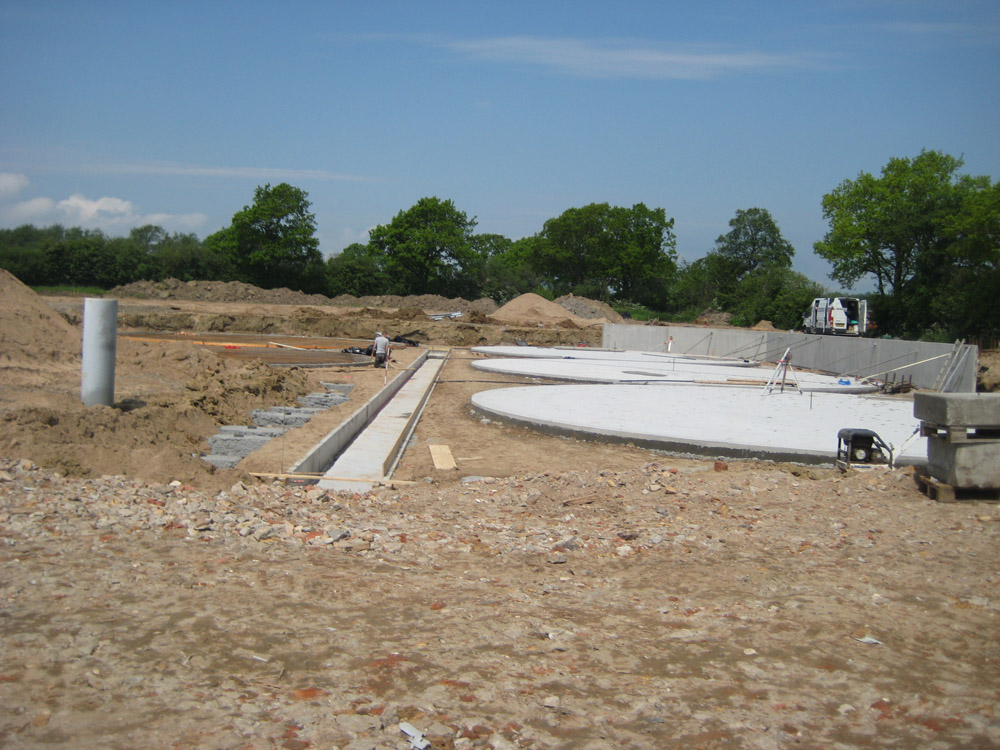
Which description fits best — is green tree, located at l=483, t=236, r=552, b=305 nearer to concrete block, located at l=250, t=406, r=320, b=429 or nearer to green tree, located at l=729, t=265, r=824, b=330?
green tree, located at l=729, t=265, r=824, b=330

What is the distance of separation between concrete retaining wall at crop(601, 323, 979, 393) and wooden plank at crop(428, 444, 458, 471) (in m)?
14.3

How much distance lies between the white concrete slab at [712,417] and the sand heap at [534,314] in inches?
1139

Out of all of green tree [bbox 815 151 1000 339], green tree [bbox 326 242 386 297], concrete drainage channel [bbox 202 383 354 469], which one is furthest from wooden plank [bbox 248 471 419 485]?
green tree [bbox 326 242 386 297]

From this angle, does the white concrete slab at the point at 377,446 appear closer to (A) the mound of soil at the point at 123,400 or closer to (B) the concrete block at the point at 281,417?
(B) the concrete block at the point at 281,417

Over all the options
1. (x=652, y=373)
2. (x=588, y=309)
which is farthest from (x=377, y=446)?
(x=588, y=309)

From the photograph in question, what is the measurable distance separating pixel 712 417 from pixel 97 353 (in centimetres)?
926

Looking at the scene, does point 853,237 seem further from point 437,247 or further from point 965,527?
point 965,527

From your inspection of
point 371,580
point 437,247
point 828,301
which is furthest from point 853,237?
point 371,580

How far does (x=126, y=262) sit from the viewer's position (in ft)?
187

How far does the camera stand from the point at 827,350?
1068 inches

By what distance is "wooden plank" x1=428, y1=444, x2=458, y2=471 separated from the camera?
31.1 ft

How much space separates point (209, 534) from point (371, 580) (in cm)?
136

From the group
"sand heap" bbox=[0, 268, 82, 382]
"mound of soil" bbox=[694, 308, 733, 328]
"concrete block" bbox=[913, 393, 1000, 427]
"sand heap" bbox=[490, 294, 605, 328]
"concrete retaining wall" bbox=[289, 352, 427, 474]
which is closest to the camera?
"concrete block" bbox=[913, 393, 1000, 427]

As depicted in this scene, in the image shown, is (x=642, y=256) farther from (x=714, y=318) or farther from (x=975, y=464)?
(x=975, y=464)
